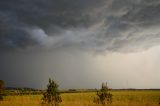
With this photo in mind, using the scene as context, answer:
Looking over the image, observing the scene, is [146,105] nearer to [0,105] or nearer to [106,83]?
[106,83]

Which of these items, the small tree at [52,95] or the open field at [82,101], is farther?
the open field at [82,101]

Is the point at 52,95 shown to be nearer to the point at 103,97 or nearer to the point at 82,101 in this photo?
the point at 103,97

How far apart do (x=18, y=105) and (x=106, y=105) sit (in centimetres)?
727

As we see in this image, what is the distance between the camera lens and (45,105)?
67.0 feet

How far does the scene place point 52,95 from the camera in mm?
21281

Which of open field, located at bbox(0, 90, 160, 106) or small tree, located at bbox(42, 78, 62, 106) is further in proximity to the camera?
open field, located at bbox(0, 90, 160, 106)

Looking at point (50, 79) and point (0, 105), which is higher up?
point (50, 79)

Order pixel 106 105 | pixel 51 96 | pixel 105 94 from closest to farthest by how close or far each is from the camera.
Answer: pixel 106 105 < pixel 51 96 < pixel 105 94

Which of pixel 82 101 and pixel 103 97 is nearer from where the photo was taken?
pixel 103 97

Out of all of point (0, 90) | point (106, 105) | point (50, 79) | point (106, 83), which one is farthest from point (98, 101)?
point (0, 90)

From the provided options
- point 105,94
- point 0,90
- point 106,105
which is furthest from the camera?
point 0,90

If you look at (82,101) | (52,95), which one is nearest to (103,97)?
(52,95)

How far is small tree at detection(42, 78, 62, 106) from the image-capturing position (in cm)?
2094

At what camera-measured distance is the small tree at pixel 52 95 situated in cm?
2094
